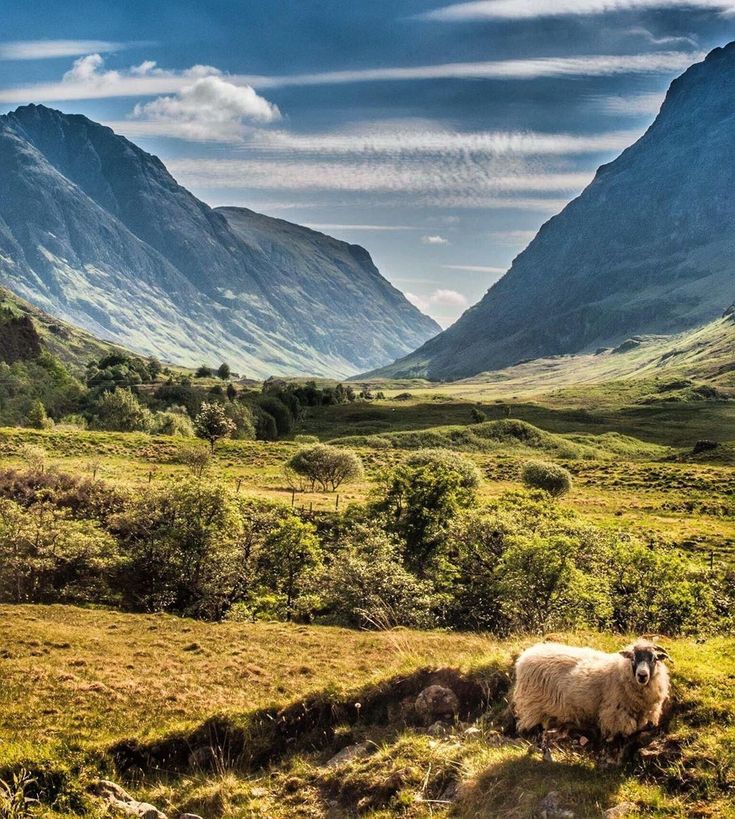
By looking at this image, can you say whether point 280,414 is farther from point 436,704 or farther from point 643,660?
point 643,660

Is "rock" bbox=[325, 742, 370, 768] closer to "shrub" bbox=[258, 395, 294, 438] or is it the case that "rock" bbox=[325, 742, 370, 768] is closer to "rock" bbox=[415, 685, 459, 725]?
"rock" bbox=[415, 685, 459, 725]

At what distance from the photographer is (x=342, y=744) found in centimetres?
1544

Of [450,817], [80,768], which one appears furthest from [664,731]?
[80,768]

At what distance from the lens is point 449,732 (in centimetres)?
1456

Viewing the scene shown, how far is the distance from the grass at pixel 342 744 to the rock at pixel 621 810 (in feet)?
0.54

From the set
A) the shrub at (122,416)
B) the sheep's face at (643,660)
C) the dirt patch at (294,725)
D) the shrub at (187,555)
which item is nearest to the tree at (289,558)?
the shrub at (187,555)

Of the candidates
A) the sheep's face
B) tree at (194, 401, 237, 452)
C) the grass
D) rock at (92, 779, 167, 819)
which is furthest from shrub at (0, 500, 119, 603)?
tree at (194, 401, 237, 452)

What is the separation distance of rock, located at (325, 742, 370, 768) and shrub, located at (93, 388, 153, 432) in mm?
148982

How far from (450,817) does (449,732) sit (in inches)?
122

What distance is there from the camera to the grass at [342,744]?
11.3 m

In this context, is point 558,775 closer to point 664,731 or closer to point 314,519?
point 664,731

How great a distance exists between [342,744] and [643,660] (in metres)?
7.36

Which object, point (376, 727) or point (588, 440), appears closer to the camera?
point (376, 727)

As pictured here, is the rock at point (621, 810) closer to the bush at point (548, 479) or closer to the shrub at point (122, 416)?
the bush at point (548, 479)
